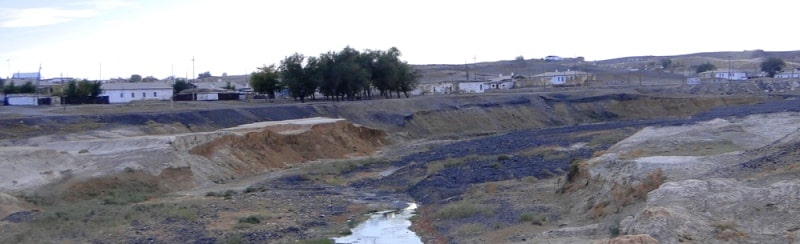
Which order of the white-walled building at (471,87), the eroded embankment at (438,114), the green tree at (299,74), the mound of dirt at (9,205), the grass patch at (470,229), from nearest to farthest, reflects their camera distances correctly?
1. the grass patch at (470,229)
2. the mound of dirt at (9,205)
3. the eroded embankment at (438,114)
4. the green tree at (299,74)
5. the white-walled building at (471,87)

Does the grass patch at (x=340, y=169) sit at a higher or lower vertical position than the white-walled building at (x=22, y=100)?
lower

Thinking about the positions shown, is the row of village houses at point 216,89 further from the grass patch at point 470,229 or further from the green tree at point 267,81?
the grass patch at point 470,229

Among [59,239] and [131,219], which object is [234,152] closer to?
[131,219]

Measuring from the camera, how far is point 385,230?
1237 inches

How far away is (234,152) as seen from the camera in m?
53.9

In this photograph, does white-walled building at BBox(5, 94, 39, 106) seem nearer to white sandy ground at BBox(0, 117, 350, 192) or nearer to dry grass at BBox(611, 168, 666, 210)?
white sandy ground at BBox(0, 117, 350, 192)

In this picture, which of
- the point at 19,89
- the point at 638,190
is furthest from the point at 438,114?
the point at 638,190

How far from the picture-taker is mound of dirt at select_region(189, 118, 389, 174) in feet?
173

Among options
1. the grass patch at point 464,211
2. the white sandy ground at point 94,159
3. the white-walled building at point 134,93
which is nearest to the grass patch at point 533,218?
the grass patch at point 464,211

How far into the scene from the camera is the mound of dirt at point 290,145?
52750 mm

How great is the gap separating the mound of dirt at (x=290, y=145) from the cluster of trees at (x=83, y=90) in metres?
44.3

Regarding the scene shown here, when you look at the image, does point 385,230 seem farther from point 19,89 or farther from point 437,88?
point 437,88

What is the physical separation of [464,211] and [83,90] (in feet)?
270

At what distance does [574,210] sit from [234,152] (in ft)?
92.5
